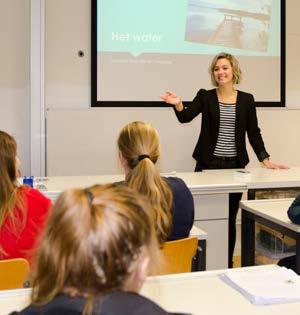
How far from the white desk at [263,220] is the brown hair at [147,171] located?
72 cm

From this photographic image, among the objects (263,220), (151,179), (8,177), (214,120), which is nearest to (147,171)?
(151,179)

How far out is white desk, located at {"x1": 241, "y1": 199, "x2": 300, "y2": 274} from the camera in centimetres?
243

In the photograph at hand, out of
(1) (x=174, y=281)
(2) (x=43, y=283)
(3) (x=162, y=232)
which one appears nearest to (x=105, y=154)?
(3) (x=162, y=232)

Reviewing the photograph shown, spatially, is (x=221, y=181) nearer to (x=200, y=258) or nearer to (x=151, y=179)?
(x=200, y=258)

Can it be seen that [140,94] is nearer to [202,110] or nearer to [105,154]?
[105,154]

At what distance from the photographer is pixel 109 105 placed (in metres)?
4.49

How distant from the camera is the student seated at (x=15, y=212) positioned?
173 cm

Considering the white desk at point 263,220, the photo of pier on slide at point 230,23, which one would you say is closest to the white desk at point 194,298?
the white desk at point 263,220

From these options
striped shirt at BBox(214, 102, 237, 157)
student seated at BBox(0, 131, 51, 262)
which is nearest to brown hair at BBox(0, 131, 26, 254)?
student seated at BBox(0, 131, 51, 262)

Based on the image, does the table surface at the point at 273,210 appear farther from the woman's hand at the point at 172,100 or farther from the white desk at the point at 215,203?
the woman's hand at the point at 172,100

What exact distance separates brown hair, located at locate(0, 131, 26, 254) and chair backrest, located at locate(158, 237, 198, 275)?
55cm

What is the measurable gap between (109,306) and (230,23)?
14.1 feet

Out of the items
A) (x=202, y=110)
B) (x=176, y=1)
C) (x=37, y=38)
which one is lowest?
(x=202, y=110)

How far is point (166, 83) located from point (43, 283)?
12.7 ft
